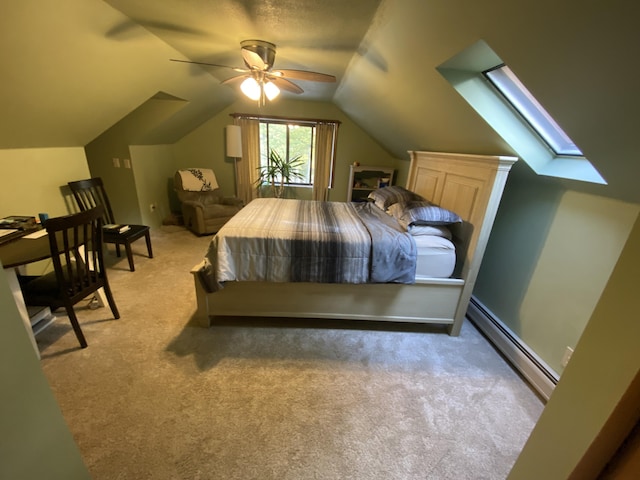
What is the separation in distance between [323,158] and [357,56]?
105 inches

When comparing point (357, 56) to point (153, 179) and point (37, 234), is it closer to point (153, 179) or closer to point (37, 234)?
point (37, 234)

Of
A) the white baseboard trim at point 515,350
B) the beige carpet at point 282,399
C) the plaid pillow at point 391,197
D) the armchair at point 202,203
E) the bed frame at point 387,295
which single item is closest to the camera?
the beige carpet at point 282,399

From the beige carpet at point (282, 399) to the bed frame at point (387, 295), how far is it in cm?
15

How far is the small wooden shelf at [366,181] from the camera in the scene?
15.7ft

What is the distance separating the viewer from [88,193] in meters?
3.05

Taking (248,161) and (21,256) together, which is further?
(248,161)

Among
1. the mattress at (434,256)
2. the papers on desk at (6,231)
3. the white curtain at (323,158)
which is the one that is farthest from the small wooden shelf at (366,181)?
the papers on desk at (6,231)

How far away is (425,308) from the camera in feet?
7.22

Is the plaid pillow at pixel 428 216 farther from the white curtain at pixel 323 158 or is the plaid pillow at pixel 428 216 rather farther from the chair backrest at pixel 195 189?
the chair backrest at pixel 195 189

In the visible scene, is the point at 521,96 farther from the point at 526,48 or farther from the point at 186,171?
the point at 186,171

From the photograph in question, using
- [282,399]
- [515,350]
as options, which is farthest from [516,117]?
[282,399]

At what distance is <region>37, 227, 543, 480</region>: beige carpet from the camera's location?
1.30m

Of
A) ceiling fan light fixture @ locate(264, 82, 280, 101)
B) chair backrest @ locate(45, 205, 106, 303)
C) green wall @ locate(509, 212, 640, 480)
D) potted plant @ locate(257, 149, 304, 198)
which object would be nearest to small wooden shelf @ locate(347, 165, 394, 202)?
potted plant @ locate(257, 149, 304, 198)

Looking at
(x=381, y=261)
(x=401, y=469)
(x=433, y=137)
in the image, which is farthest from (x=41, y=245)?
(x=433, y=137)
